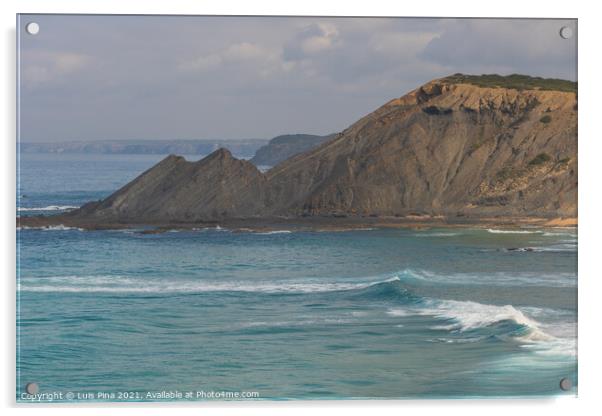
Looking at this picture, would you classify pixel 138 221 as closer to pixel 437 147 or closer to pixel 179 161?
pixel 179 161

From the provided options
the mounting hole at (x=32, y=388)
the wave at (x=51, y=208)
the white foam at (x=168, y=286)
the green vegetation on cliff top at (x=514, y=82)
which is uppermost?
the green vegetation on cliff top at (x=514, y=82)

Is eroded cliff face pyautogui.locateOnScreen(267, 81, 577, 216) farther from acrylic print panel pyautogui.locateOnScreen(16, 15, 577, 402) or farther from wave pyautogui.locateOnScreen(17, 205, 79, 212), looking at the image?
wave pyautogui.locateOnScreen(17, 205, 79, 212)

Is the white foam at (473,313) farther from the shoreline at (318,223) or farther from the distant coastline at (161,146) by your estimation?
the distant coastline at (161,146)

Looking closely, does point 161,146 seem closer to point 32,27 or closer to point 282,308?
point 32,27

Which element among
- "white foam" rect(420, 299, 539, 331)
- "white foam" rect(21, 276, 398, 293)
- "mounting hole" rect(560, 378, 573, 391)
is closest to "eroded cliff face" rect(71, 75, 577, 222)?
"white foam" rect(21, 276, 398, 293)

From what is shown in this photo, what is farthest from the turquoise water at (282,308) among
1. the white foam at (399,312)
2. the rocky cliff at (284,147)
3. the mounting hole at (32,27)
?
the mounting hole at (32,27)

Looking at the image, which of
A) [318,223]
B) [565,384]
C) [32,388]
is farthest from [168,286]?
[565,384]
